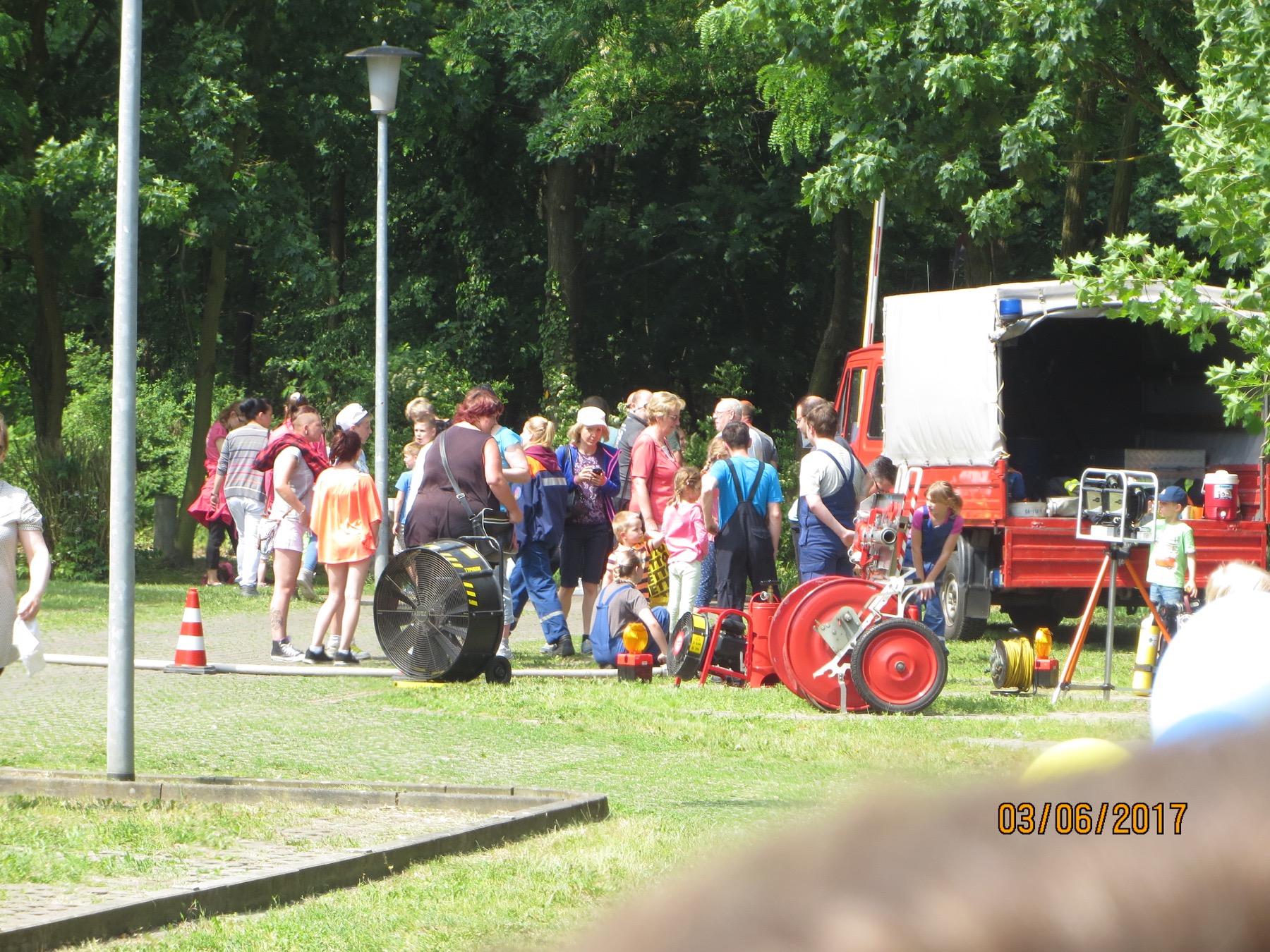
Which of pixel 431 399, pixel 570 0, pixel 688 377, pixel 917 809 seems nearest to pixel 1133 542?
pixel 917 809

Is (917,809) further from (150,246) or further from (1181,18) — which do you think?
(150,246)

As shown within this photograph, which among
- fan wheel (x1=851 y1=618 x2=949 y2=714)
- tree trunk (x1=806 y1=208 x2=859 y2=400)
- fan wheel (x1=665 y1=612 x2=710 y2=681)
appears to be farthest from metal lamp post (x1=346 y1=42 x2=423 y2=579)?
tree trunk (x1=806 y1=208 x2=859 y2=400)

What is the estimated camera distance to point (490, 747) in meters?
7.99

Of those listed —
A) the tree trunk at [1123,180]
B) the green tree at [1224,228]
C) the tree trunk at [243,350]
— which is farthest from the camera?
the tree trunk at [243,350]

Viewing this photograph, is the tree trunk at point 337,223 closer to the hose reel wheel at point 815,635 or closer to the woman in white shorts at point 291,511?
the woman in white shorts at point 291,511

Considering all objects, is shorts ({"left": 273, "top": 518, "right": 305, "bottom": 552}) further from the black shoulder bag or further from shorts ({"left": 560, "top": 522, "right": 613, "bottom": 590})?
shorts ({"left": 560, "top": 522, "right": 613, "bottom": 590})

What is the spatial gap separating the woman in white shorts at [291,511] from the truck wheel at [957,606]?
5385mm

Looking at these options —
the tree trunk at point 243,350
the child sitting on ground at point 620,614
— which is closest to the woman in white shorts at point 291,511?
the child sitting on ground at point 620,614

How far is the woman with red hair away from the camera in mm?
10539

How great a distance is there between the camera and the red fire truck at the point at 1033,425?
13.8 meters

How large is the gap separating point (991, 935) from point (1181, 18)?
1726 cm

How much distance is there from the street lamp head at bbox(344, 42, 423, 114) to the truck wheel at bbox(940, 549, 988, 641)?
7.28m
